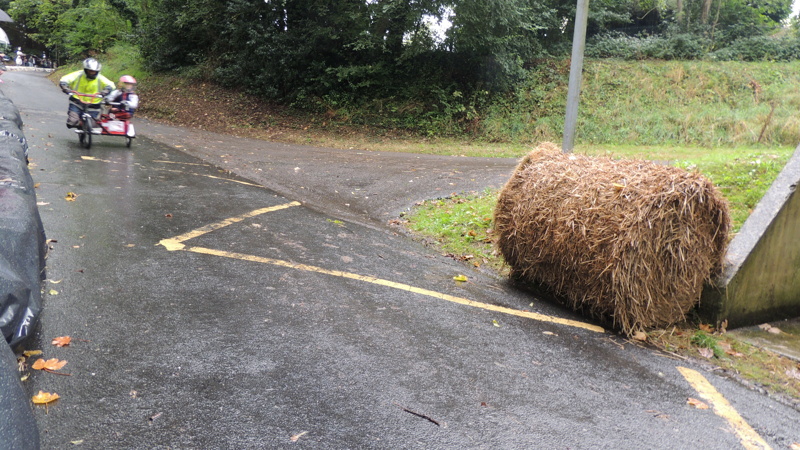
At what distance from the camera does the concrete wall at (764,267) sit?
17.9 feet

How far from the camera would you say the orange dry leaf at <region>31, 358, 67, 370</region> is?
3535 millimetres

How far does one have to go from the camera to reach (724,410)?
157 inches

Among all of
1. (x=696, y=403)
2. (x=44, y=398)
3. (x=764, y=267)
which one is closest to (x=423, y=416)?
(x=696, y=403)

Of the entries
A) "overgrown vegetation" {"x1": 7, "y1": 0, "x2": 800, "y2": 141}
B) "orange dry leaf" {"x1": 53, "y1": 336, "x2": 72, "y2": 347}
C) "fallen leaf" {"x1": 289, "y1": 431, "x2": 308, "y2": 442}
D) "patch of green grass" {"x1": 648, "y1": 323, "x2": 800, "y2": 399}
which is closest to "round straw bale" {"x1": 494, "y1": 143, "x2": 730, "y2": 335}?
"patch of green grass" {"x1": 648, "y1": 323, "x2": 800, "y2": 399}

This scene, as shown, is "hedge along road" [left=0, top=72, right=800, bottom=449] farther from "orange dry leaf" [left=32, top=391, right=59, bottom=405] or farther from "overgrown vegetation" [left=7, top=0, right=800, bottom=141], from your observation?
"overgrown vegetation" [left=7, top=0, right=800, bottom=141]

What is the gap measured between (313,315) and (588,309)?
2767mm

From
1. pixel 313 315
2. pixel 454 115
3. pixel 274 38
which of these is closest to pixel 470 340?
pixel 313 315

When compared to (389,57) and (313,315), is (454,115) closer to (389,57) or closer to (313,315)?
(389,57)

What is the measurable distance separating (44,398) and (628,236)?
4383mm

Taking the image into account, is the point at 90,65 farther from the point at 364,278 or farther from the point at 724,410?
the point at 724,410

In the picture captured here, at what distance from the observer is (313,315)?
188 inches

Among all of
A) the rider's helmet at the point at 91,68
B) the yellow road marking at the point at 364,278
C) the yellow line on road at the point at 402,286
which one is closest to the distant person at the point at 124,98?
the rider's helmet at the point at 91,68

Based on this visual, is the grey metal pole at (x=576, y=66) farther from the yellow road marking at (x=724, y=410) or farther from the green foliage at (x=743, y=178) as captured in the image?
the yellow road marking at (x=724, y=410)

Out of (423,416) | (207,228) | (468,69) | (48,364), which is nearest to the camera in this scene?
(423,416)
